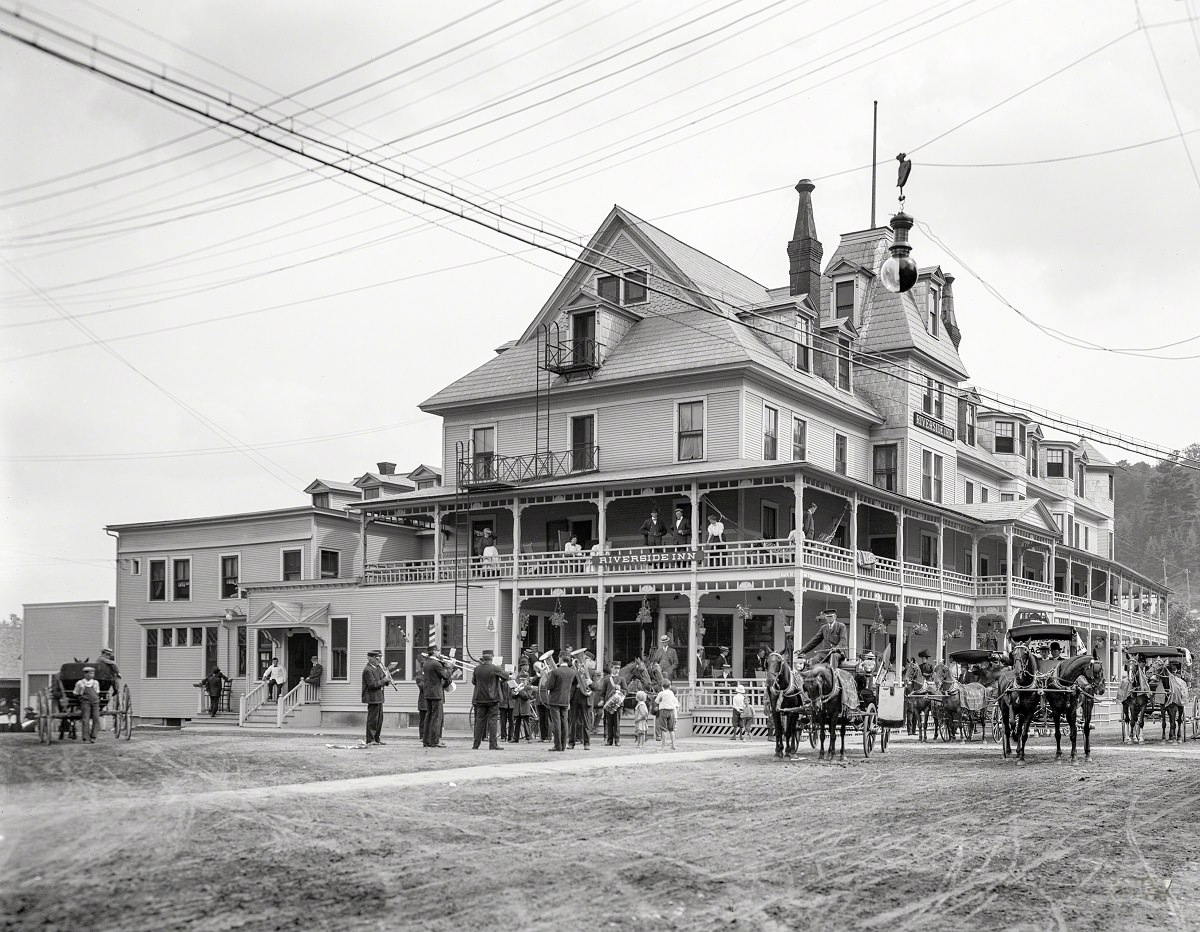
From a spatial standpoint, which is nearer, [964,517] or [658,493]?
[658,493]

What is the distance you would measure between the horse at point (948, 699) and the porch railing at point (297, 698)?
2108 cm

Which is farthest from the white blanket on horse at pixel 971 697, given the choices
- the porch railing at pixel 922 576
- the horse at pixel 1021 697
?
the porch railing at pixel 922 576

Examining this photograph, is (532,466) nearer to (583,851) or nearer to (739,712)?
(739,712)

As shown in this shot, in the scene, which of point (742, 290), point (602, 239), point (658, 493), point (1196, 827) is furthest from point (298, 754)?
point (742, 290)

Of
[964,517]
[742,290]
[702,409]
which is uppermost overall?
[742,290]

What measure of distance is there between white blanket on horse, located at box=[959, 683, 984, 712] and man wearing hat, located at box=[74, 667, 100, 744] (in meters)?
18.8

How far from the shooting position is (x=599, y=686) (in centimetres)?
3136

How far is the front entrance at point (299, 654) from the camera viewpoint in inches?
1833

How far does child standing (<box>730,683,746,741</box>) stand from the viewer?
111ft

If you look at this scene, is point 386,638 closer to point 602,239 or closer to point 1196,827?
point 602,239

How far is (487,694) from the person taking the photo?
26.0m

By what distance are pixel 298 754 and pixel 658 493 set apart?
63.0 feet

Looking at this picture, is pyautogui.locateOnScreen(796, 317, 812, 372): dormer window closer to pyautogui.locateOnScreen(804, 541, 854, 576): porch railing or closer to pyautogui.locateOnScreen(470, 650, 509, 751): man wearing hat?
pyautogui.locateOnScreen(804, 541, 854, 576): porch railing

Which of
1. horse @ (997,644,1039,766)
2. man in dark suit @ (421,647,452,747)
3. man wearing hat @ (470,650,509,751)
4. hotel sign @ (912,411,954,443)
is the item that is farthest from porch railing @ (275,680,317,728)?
horse @ (997,644,1039,766)
